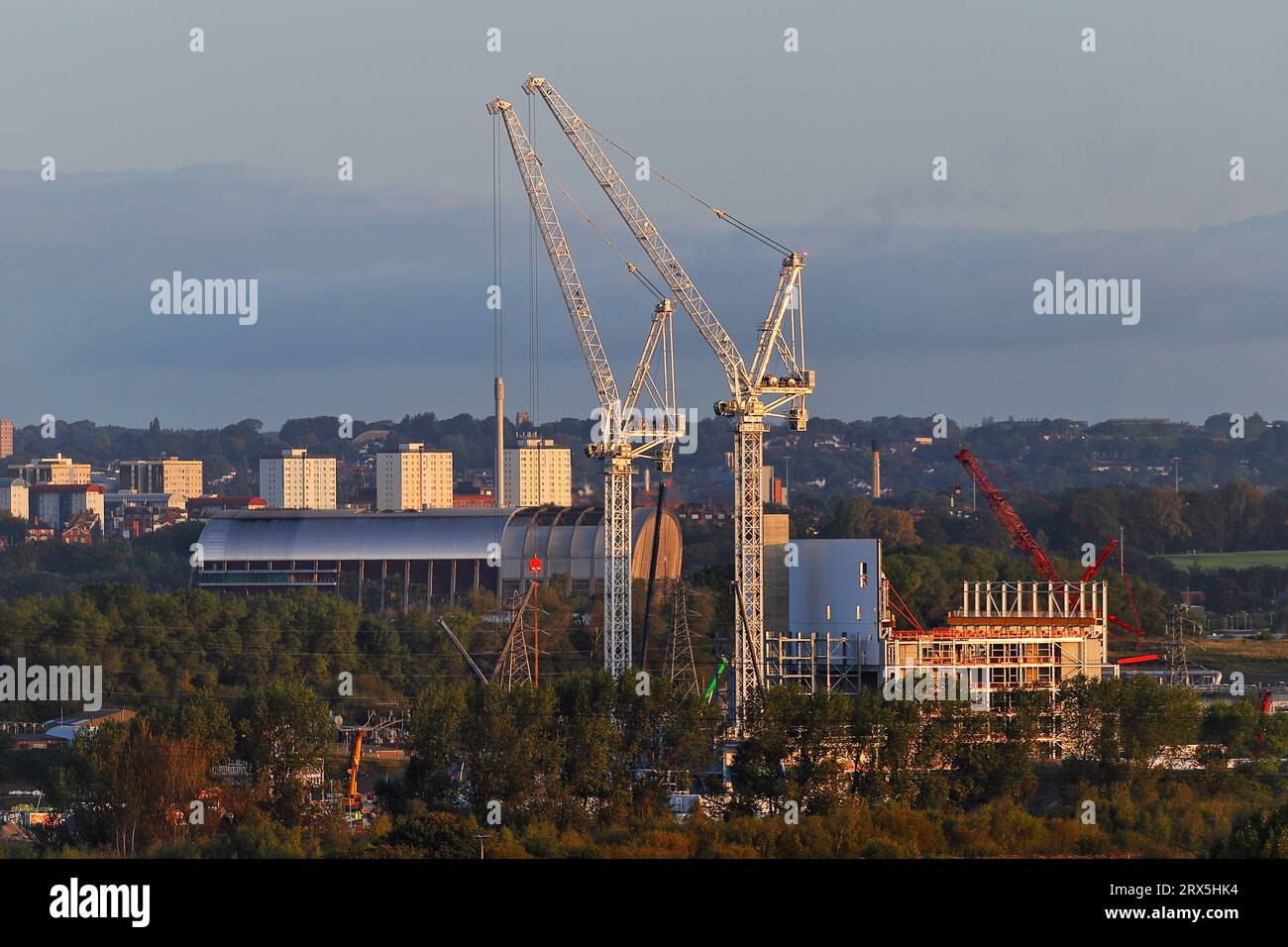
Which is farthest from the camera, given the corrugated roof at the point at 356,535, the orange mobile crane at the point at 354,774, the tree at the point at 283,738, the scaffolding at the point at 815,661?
the corrugated roof at the point at 356,535

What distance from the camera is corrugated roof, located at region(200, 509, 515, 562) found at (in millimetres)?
147000

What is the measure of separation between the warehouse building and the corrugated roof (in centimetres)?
7

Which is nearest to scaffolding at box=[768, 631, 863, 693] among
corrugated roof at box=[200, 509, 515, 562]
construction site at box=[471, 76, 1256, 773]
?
construction site at box=[471, 76, 1256, 773]

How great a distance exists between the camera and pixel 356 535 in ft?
491

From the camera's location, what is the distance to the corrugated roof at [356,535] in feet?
482

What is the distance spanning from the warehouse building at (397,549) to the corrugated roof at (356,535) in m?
0.07

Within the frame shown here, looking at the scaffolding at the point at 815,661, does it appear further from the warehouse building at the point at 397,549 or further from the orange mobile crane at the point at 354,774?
the warehouse building at the point at 397,549

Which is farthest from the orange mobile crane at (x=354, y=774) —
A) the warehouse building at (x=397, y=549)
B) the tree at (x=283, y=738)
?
the warehouse building at (x=397, y=549)

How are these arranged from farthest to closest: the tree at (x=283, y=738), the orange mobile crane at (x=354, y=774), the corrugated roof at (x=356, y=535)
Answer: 1. the corrugated roof at (x=356, y=535)
2. the orange mobile crane at (x=354, y=774)
3. the tree at (x=283, y=738)

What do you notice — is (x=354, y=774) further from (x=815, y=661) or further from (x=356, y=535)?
(x=356, y=535)

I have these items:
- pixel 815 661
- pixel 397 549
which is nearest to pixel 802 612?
pixel 815 661

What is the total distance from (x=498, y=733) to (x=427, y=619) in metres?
46.9

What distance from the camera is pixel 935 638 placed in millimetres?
73875
